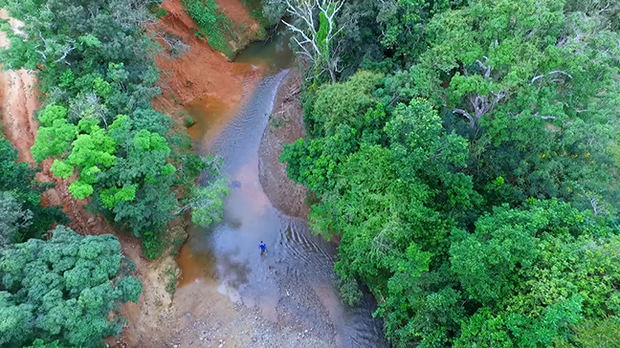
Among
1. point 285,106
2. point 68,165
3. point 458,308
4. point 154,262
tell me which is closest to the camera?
point 458,308

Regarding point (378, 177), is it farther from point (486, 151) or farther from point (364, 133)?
point (486, 151)

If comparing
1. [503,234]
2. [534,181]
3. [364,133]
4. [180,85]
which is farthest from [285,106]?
[503,234]

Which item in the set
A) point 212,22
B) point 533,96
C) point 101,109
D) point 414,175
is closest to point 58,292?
point 101,109

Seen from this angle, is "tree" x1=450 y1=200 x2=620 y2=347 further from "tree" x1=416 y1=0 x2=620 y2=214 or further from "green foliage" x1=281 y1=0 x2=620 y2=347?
"tree" x1=416 y1=0 x2=620 y2=214

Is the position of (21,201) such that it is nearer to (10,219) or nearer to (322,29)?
(10,219)

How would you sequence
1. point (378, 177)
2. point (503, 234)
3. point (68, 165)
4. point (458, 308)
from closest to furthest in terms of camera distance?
point (503, 234), point (458, 308), point (68, 165), point (378, 177)
